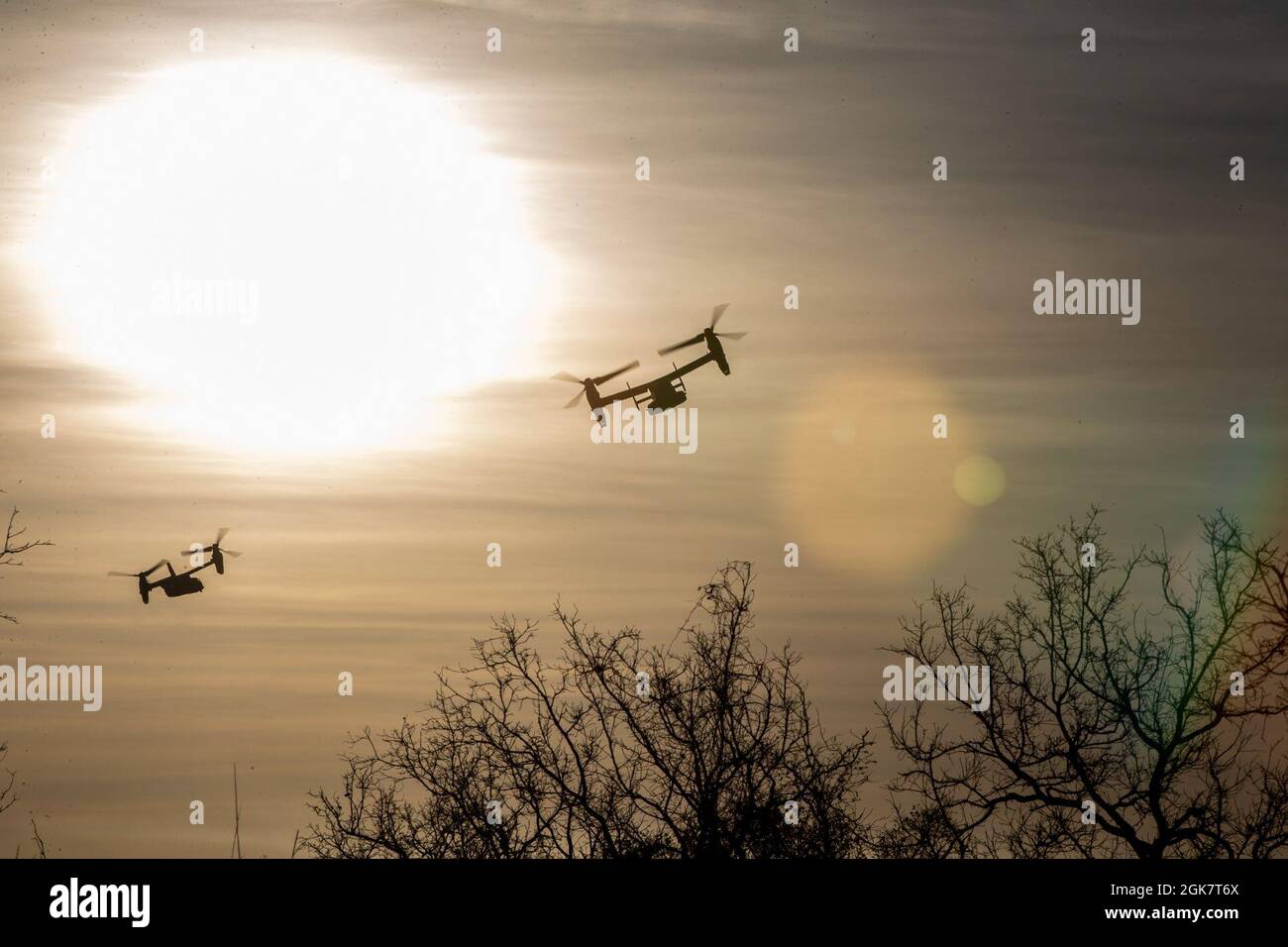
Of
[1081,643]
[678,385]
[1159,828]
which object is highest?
[678,385]

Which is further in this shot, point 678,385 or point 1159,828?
point 678,385

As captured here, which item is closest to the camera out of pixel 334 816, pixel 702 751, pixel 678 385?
pixel 702 751

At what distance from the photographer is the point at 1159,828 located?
107 feet

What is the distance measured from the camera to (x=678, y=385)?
3519 cm
